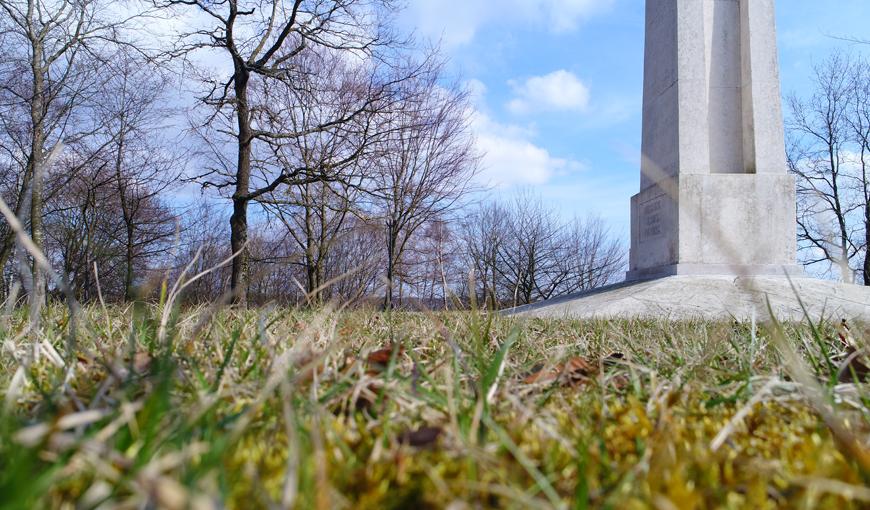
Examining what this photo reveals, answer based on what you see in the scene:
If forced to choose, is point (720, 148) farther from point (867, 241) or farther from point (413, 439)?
point (867, 241)

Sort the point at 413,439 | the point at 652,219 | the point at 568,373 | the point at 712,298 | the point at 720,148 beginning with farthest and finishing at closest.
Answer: the point at 652,219, the point at 720,148, the point at 712,298, the point at 568,373, the point at 413,439

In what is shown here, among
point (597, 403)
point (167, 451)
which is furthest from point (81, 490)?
point (597, 403)

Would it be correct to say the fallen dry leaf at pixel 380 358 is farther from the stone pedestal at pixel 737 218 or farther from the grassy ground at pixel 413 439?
the stone pedestal at pixel 737 218

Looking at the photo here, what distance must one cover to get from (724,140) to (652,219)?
1.55 m

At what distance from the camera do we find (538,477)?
0.63 meters

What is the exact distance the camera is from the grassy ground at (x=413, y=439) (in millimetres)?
571

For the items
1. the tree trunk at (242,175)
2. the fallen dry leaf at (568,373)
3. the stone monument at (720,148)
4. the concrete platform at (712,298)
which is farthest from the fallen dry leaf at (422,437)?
the tree trunk at (242,175)

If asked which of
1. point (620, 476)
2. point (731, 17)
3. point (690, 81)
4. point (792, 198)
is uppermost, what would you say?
point (731, 17)

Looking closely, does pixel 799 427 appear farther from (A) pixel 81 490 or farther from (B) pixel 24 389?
(B) pixel 24 389

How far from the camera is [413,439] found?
2.61 ft

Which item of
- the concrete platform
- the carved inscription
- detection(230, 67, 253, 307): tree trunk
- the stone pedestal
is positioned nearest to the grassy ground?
the concrete platform

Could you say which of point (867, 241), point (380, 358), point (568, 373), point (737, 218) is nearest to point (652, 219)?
point (737, 218)

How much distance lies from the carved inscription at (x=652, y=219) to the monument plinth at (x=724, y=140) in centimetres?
12

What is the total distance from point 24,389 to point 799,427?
1.48 meters
